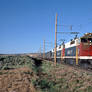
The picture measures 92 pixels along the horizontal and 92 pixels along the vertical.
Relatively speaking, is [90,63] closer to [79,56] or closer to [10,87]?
[79,56]

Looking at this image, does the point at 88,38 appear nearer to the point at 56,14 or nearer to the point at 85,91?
the point at 56,14

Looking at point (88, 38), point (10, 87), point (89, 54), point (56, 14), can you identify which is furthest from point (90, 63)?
point (10, 87)

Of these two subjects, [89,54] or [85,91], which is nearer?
[85,91]

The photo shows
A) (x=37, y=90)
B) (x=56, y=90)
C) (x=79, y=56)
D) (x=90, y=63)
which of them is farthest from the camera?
(x=79, y=56)

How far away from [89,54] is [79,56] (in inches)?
62.3

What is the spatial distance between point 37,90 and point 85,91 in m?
2.31

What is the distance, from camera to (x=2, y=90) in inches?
313

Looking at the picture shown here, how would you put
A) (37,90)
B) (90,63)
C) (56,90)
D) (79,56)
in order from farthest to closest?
(79,56) < (90,63) < (56,90) < (37,90)

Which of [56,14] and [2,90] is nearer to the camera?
[2,90]

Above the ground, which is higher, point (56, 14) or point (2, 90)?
point (56, 14)

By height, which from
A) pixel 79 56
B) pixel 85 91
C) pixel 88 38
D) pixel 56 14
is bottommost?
pixel 85 91

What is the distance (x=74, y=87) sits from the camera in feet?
29.5

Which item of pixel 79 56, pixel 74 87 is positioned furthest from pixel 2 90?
pixel 79 56

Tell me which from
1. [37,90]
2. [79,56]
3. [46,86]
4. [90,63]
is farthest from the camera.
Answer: [79,56]
